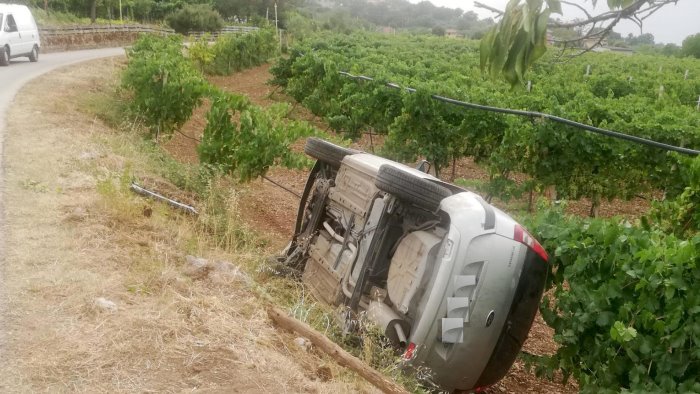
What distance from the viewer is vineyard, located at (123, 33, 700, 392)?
183 inches

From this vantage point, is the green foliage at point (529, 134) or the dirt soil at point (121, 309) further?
the green foliage at point (529, 134)

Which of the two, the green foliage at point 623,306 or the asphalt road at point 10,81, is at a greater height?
the green foliage at point 623,306

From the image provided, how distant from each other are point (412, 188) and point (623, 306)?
5.91 feet

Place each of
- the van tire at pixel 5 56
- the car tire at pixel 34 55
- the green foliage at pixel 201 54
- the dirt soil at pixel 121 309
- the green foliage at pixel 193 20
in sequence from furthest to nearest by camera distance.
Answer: the green foliage at pixel 193 20, the green foliage at pixel 201 54, the car tire at pixel 34 55, the van tire at pixel 5 56, the dirt soil at pixel 121 309

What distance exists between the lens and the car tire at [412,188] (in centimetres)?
554

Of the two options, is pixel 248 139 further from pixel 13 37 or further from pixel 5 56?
pixel 13 37

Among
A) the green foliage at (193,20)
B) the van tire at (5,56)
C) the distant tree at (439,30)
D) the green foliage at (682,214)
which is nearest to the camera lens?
the green foliage at (682,214)

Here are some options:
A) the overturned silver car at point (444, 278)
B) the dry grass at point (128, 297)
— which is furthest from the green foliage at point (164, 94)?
the overturned silver car at point (444, 278)

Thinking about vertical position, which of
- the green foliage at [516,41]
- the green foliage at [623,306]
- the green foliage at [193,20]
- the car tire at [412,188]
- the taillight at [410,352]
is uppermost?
the green foliage at [516,41]

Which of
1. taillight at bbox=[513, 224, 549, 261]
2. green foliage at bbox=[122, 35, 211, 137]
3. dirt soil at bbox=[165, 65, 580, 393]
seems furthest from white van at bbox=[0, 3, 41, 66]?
taillight at bbox=[513, 224, 549, 261]

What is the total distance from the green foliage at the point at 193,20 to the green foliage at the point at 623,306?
5560cm

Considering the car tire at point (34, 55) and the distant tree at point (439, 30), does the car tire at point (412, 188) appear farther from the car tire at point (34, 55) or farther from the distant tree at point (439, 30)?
the distant tree at point (439, 30)

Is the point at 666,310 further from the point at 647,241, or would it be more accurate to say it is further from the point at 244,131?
the point at 244,131

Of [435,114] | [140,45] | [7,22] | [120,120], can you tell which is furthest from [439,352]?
[7,22]
